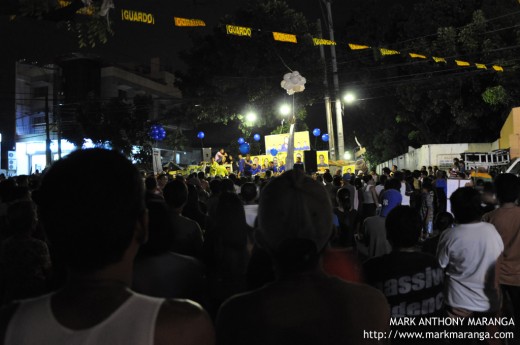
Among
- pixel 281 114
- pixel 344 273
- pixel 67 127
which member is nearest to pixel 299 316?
pixel 344 273

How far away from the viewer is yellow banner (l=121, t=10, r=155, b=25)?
352 inches

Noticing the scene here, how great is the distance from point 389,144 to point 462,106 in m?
8.28

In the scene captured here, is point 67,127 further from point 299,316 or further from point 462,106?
point 299,316

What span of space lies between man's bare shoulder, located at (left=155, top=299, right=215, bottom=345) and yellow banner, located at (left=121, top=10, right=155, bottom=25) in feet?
28.5

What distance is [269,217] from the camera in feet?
6.02

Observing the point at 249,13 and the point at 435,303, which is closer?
the point at 435,303

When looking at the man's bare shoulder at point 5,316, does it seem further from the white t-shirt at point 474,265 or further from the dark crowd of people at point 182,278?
the white t-shirt at point 474,265

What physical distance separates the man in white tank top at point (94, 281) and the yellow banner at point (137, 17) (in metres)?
8.41

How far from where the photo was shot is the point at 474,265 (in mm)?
3768

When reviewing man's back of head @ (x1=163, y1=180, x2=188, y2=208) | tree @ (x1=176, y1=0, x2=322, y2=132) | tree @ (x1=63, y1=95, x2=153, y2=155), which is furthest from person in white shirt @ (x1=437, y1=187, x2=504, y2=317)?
tree @ (x1=63, y1=95, x2=153, y2=155)

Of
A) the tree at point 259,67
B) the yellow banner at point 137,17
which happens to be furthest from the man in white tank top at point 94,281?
the tree at point 259,67

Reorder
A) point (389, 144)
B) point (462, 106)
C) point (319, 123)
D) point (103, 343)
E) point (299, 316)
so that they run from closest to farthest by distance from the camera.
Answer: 1. point (103, 343)
2. point (299, 316)
3. point (462, 106)
4. point (389, 144)
5. point (319, 123)

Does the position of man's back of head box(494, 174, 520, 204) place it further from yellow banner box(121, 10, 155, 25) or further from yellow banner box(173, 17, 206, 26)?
yellow banner box(173, 17, 206, 26)

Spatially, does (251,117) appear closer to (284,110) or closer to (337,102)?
(284,110)
